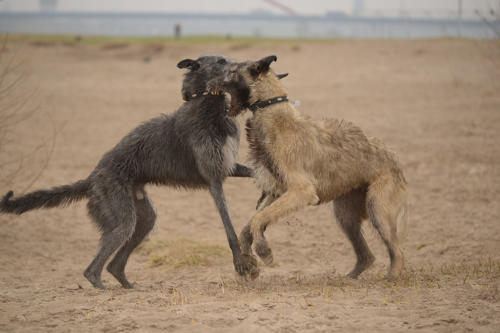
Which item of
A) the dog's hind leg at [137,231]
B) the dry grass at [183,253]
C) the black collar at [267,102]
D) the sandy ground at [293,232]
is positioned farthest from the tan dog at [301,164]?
the dry grass at [183,253]

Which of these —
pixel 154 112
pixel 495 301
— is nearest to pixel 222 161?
pixel 495 301

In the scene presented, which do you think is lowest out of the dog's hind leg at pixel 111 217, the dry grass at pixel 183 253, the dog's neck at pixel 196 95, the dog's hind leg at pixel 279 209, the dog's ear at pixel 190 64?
the dry grass at pixel 183 253

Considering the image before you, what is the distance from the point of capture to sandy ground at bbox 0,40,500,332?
4.76 metres

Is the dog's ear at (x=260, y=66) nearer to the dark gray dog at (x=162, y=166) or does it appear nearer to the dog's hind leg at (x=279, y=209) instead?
the dark gray dog at (x=162, y=166)

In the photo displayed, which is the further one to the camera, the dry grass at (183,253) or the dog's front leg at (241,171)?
the dry grass at (183,253)

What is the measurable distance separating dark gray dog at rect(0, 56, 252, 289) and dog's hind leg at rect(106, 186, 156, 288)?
48 millimetres

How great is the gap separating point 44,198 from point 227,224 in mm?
2045

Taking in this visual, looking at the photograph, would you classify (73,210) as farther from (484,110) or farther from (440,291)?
(484,110)

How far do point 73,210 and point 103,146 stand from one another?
439 centimetres

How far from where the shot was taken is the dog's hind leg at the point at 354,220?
654cm

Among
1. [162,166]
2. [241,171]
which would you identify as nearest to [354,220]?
[241,171]

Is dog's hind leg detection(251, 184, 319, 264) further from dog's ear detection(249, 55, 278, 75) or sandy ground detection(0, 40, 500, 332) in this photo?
Answer: dog's ear detection(249, 55, 278, 75)

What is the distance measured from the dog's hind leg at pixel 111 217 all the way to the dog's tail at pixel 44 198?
21 centimetres

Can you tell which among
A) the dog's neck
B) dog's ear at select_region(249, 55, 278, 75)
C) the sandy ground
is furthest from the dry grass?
dog's ear at select_region(249, 55, 278, 75)
